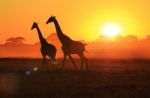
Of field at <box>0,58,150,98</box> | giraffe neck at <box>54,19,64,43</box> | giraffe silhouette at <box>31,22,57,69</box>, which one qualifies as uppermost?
giraffe neck at <box>54,19,64,43</box>

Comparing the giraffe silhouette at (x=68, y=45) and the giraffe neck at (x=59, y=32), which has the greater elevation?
the giraffe neck at (x=59, y=32)

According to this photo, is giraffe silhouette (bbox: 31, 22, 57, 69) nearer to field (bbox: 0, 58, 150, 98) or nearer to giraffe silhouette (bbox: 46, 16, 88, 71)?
giraffe silhouette (bbox: 46, 16, 88, 71)

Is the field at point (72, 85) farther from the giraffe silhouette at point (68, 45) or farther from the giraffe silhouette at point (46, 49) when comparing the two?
the giraffe silhouette at point (46, 49)

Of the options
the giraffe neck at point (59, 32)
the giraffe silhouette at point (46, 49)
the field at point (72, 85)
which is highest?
the giraffe neck at point (59, 32)

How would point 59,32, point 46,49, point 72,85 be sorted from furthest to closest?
1. point 46,49
2. point 59,32
3. point 72,85

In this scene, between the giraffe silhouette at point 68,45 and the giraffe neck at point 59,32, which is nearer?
the giraffe silhouette at point 68,45

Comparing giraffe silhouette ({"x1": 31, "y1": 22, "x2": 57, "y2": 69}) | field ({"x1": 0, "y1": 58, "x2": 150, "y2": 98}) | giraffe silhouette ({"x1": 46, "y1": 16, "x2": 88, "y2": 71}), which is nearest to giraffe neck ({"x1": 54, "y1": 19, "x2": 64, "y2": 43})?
giraffe silhouette ({"x1": 46, "y1": 16, "x2": 88, "y2": 71})

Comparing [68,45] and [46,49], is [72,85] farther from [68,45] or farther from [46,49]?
[46,49]

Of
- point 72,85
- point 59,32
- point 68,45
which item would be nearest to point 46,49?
point 59,32

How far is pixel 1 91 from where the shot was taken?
22.4 metres

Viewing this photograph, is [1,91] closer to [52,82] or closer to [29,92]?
[29,92]

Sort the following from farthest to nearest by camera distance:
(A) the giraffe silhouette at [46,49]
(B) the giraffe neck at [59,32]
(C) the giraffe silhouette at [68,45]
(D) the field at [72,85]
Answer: (A) the giraffe silhouette at [46,49]
(B) the giraffe neck at [59,32]
(C) the giraffe silhouette at [68,45]
(D) the field at [72,85]

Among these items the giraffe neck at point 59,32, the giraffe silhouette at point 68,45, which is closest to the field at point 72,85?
the giraffe silhouette at point 68,45

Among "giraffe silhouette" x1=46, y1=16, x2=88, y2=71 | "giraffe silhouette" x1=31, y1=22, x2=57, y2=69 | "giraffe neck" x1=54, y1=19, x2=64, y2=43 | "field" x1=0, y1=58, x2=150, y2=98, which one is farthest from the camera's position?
"giraffe silhouette" x1=31, y1=22, x2=57, y2=69
